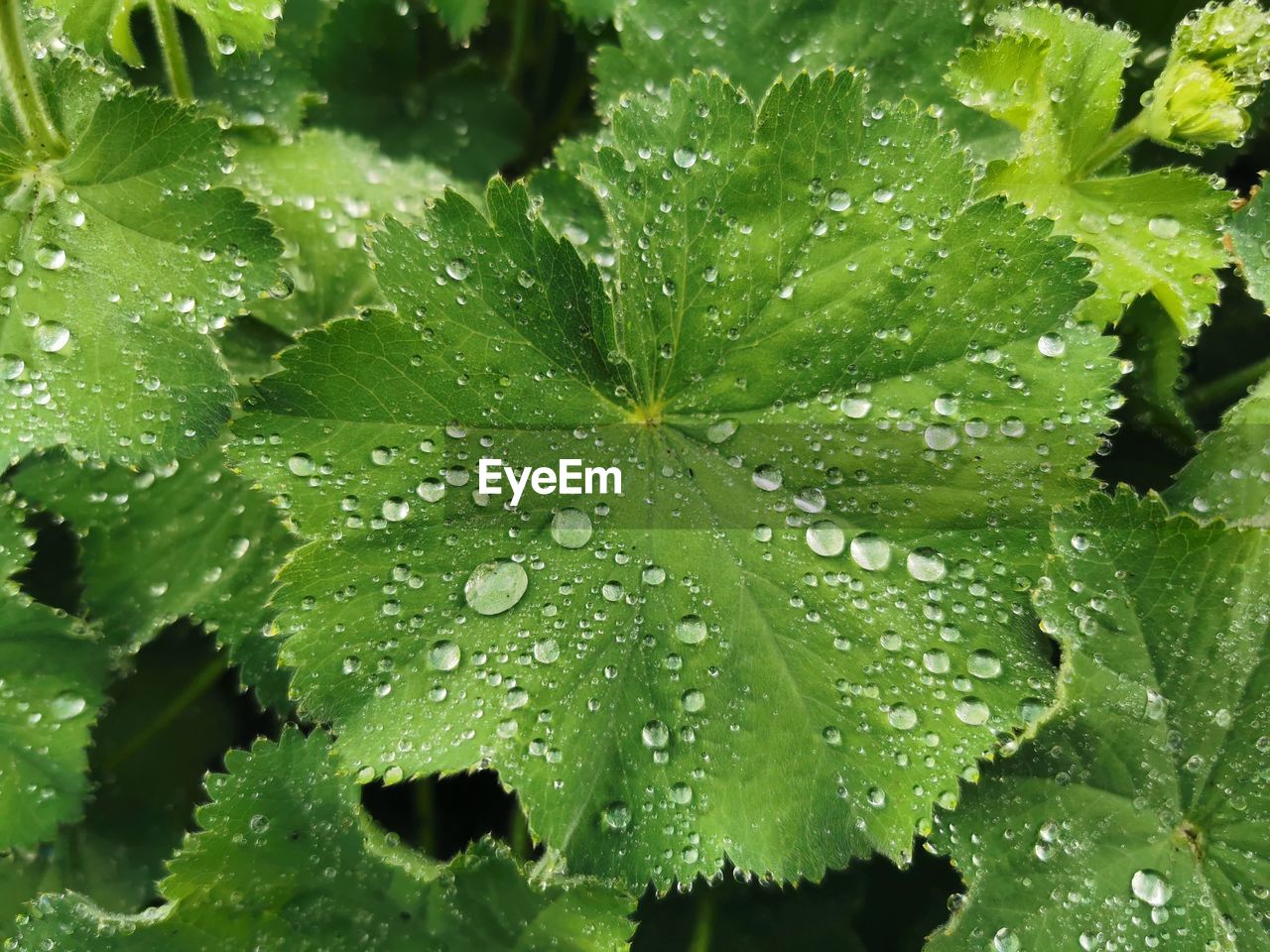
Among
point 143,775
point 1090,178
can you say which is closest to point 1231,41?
point 1090,178

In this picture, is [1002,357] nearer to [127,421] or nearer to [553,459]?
[553,459]

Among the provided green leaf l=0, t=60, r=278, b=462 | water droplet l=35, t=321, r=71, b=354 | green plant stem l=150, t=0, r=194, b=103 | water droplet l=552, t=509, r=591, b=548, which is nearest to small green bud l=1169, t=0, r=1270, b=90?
water droplet l=552, t=509, r=591, b=548

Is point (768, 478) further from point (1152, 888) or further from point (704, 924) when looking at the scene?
point (704, 924)

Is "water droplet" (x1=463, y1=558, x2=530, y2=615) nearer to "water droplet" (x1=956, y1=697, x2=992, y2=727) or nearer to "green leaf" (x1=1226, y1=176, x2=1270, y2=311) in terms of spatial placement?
"water droplet" (x1=956, y1=697, x2=992, y2=727)

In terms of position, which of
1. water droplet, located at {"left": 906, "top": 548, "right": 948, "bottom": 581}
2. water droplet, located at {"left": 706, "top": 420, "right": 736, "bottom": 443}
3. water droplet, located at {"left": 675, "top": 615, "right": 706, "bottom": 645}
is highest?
water droplet, located at {"left": 706, "top": 420, "right": 736, "bottom": 443}

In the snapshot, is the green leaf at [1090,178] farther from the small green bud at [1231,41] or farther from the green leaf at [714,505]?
the green leaf at [714,505]
